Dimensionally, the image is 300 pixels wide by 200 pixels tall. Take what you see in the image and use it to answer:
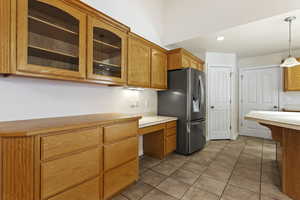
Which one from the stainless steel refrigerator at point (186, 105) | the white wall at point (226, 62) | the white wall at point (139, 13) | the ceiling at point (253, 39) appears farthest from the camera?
the white wall at point (226, 62)

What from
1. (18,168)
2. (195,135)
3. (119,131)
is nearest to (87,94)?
(119,131)

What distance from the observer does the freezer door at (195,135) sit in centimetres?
288

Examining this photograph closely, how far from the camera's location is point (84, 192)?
4.45 feet

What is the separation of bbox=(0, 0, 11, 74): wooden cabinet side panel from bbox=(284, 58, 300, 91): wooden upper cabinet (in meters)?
5.39

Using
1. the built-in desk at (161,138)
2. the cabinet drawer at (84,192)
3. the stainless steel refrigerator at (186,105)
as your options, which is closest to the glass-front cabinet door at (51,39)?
the cabinet drawer at (84,192)

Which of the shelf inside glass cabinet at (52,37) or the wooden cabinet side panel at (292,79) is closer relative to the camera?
the shelf inside glass cabinet at (52,37)

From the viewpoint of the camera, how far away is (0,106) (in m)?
1.32

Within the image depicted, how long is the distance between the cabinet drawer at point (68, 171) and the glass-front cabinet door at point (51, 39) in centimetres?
82

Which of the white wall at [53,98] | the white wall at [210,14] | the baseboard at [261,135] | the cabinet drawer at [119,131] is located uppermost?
the white wall at [210,14]

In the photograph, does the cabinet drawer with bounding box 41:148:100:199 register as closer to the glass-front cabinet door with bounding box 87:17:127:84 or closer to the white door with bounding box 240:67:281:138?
the glass-front cabinet door with bounding box 87:17:127:84

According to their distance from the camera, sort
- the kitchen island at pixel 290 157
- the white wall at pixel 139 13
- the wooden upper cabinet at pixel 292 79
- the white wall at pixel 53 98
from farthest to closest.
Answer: the wooden upper cabinet at pixel 292 79
the white wall at pixel 139 13
the kitchen island at pixel 290 157
the white wall at pixel 53 98

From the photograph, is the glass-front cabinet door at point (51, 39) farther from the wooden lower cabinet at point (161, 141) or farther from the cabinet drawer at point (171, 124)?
the cabinet drawer at point (171, 124)

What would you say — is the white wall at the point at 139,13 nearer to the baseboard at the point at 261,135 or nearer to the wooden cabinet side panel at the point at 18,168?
the wooden cabinet side panel at the point at 18,168

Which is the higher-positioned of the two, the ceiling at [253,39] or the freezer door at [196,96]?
the ceiling at [253,39]
